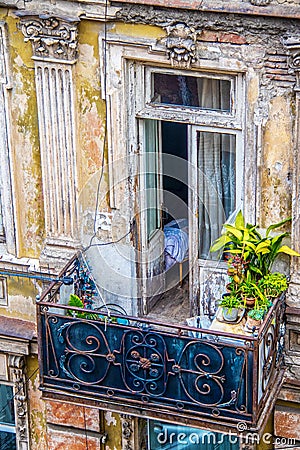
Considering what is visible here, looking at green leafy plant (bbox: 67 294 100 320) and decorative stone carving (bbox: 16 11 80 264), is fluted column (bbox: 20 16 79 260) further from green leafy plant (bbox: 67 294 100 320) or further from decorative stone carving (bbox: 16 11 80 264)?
green leafy plant (bbox: 67 294 100 320)

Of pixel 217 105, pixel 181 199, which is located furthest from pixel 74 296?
pixel 217 105

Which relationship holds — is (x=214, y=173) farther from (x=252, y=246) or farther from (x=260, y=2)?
(x=260, y=2)

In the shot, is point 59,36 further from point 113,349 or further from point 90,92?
point 113,349

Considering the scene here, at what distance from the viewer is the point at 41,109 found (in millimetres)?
9977

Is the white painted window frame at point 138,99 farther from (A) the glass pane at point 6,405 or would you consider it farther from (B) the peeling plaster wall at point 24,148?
(A) the glass pane at point 6,405

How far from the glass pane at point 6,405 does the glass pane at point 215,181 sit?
2.86 m

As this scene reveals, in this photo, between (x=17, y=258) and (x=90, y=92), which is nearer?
(x=90, y=92)

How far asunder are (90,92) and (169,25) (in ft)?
3.34

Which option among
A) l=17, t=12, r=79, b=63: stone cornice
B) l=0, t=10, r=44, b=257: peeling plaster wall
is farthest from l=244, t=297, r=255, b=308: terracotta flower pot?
l=17, t=12, r=79, b=63: stone cornice

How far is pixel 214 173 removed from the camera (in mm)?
9820

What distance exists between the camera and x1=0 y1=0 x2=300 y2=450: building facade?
920 centimetres

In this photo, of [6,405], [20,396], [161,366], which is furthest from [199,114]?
[6,405]

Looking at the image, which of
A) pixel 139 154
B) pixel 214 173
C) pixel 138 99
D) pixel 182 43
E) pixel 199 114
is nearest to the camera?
pixel 182 43

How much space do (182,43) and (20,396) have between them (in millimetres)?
4073
